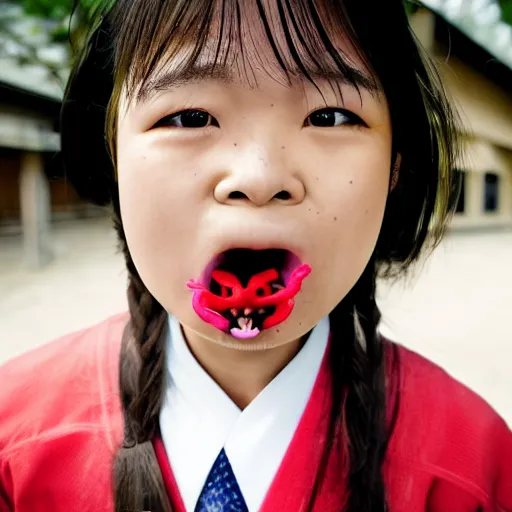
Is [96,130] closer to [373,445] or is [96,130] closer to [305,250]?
[305,250]

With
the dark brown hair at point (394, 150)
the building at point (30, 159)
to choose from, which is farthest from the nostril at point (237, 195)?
the building at point (30, 159)

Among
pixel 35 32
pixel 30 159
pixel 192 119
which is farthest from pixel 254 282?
pixel 30 159

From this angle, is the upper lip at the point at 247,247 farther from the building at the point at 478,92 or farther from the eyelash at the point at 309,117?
the building at the point at 478,92

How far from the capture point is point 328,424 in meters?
0.58

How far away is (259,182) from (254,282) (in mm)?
79

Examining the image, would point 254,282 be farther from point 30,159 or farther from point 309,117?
point 30,159

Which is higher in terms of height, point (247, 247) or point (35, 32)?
point (35, 32)

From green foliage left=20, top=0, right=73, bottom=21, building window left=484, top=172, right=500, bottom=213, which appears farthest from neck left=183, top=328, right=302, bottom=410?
building window left=484, top=172, right=500, bottom=213

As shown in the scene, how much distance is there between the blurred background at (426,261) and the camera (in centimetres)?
77

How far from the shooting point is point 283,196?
0.40 meters

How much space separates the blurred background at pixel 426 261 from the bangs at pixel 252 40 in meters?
0.25

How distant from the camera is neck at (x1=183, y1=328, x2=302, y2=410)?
563 millimetres

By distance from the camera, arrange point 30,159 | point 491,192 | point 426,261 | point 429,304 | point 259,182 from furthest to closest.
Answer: point 30,159 < point 429,304 < point 491,192 < point 426,261 < point 259,182

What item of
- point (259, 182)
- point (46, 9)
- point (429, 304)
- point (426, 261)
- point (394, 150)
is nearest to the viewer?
point (259, 182)
